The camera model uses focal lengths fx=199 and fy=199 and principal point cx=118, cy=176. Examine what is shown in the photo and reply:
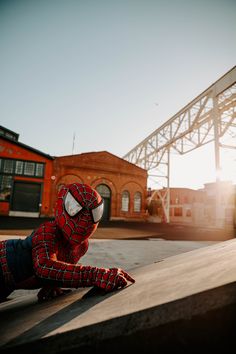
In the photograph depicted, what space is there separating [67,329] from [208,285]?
51cm

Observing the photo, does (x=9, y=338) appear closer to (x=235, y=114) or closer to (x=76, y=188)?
(x=76, y=188)

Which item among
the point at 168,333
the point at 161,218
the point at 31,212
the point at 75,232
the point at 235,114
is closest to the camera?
the point at 168,333

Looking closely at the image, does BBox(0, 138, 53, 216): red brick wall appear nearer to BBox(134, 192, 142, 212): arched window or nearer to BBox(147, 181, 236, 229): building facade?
BBox(134, 192, 142, 212): arched window

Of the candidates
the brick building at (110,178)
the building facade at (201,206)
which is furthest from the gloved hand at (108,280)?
the brick building at (110,178)

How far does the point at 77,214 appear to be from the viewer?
1298mm

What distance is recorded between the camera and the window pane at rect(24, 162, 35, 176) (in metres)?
18.0

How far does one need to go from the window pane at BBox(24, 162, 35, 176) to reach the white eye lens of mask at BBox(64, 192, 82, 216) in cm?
1826

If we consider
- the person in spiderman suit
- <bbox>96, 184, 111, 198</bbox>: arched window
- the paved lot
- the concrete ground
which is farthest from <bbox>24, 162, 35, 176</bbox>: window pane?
the person in spiderman suit

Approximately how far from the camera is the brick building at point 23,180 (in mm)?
17172

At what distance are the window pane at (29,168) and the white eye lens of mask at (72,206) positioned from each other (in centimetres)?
1826

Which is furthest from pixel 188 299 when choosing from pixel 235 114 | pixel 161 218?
pixel 161 218

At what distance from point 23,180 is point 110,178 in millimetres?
8045

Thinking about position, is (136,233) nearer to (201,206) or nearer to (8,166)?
(8,166)

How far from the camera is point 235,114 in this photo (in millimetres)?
11578
